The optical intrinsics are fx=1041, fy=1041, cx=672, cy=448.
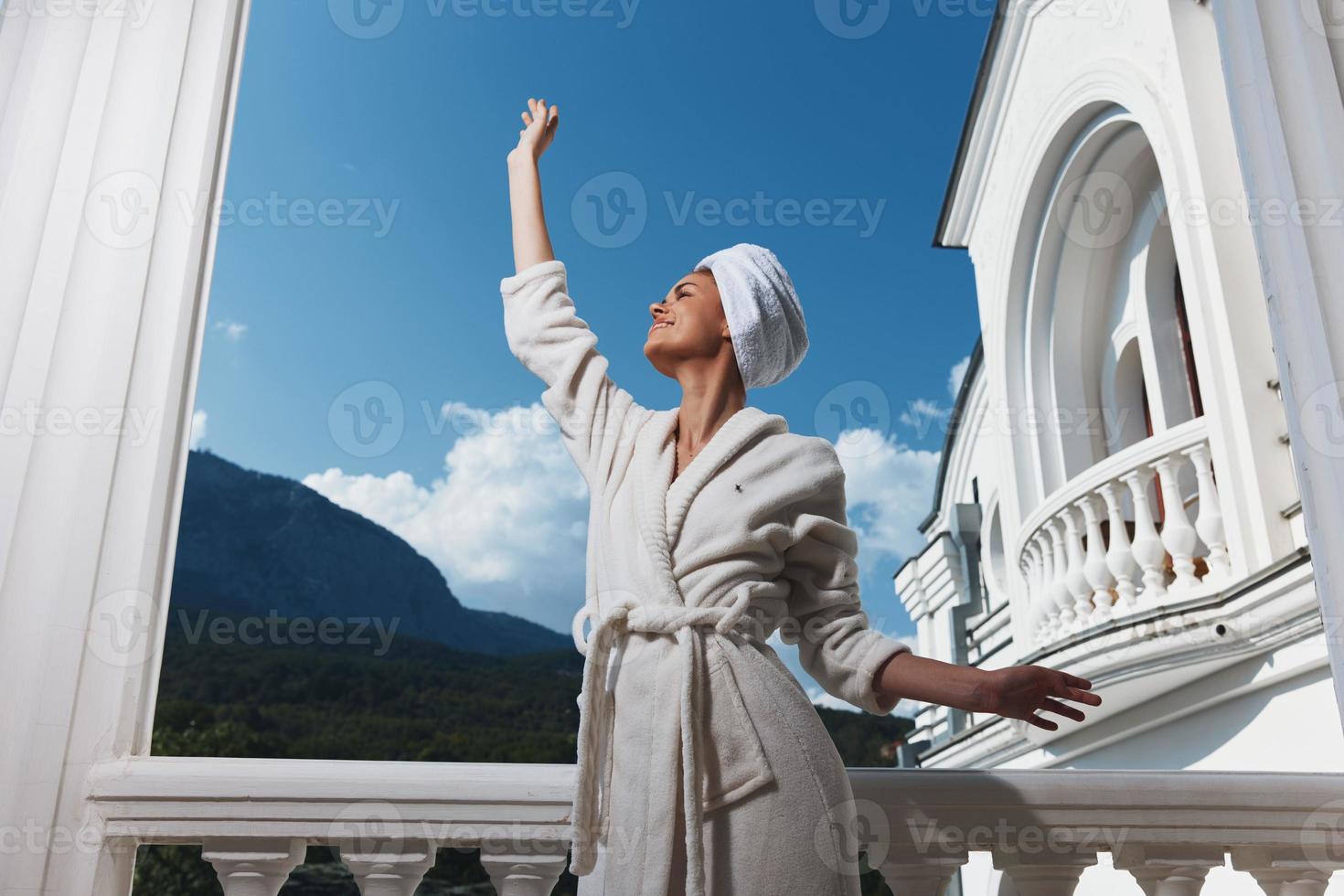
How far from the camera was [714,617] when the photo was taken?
3.85 ft

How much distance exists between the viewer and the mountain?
1928 cm

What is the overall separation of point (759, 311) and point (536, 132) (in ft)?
1.51

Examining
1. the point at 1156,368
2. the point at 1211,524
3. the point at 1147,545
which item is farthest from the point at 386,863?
the point at 1156,368

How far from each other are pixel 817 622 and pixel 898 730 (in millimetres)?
18770

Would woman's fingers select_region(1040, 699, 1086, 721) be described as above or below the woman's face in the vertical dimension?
below

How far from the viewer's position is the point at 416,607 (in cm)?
2139

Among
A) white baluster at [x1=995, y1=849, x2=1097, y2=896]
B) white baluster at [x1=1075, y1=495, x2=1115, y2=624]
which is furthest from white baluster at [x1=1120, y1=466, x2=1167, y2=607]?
white baluster at [x1=995, y1=849, x2=1097, y2=896]

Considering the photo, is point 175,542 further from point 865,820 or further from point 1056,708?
point 1056,708

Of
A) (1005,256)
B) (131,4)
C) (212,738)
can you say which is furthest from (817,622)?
(212,738)

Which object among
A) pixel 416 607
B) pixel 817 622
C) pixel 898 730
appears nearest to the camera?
pixel 817 622

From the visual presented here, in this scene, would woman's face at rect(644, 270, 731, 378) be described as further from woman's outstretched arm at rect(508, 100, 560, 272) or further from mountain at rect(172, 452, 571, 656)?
mountain at rect(172, 452, 571, 656)

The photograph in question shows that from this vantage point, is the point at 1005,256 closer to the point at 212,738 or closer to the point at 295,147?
the point at 212,738

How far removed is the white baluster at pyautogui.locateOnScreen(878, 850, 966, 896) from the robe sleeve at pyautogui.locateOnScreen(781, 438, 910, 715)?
0.22m

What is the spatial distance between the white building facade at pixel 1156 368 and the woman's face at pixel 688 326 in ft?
2.75
